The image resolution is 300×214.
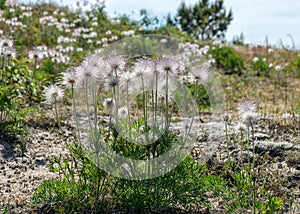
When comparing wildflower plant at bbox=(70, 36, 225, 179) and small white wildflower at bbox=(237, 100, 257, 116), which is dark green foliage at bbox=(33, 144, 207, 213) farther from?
A: small white wildflower at bbox=(237, 100, 257, 116)

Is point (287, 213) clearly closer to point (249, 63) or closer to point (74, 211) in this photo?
point (74, 211)

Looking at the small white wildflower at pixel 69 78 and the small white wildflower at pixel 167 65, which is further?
the small white wildflower at pixel 69 78

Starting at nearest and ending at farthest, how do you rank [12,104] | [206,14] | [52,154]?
[52,154] → [12,104] → [206,14]

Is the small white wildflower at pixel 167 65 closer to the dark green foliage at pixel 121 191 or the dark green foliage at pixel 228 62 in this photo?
the dark green foliage at pixel 121 191

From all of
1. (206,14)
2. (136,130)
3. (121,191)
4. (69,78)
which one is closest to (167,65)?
(136,130)

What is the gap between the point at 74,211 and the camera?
155 inches

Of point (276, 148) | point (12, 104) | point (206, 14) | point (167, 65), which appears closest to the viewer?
point (167, 65)

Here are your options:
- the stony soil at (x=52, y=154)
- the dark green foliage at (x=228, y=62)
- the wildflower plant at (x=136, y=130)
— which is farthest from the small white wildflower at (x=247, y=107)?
the dark green foliage at (x=228, y=62)

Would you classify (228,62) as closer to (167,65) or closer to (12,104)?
(12,104)

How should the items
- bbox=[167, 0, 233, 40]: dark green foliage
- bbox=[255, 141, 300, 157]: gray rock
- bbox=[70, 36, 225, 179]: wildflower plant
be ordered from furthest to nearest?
1. bbox=[167, 0, 233, 40]: dark green foliage
2. bbox=[255, 141, 300, 157]: gray rock
3. bbox=[70, 36, 225, 179]: wildflower plant

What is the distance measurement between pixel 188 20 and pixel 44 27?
1728 centimetres

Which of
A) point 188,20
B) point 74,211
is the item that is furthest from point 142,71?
point 188,20

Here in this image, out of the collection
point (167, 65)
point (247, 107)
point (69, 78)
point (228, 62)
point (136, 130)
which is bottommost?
point (136, 130)

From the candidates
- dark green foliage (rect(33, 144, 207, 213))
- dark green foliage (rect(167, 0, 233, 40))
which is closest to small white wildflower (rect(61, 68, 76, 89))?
dark green foliage (rect(33, 144, 207, 213))
